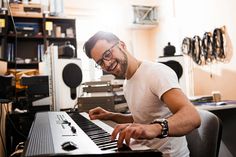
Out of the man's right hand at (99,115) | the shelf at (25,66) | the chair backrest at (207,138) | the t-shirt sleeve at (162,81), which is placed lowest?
the chair backrest at (207,138)

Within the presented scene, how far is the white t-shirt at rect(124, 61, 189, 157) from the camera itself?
106cm

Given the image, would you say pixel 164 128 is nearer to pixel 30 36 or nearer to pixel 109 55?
pixel 109 55

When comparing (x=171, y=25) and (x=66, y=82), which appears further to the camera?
(x=171, y=25)

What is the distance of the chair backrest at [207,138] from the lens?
1097mm

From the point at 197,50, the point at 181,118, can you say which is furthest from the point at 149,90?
the point at 197,50

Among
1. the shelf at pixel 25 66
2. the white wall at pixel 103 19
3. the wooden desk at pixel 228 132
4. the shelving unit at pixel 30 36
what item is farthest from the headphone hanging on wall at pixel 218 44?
the shelf at pixel 25 66

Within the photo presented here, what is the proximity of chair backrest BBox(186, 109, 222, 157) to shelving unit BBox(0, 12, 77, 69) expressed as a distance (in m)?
2.71

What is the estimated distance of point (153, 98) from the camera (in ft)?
3.69

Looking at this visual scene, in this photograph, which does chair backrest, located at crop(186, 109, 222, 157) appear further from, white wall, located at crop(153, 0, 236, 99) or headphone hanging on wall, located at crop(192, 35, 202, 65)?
headphone hanging on wall, located at crop(192, 35, 202, 65)

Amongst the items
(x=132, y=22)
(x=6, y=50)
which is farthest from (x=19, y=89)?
(x=132, y=22)

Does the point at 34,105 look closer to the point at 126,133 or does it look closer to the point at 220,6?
the point at 126,133

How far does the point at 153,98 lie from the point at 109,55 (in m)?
0.28

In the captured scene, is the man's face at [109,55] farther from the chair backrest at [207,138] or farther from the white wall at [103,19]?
the white wall at [103,19]

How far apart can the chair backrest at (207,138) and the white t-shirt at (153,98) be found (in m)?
0.08
